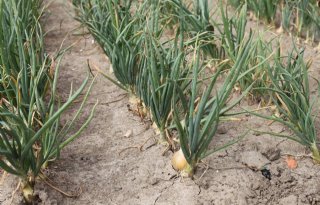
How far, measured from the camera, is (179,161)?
5.49 feet

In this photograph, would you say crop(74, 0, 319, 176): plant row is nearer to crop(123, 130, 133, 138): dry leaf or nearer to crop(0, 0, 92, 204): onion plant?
crop(123, 130, 133, 138): dry leaf

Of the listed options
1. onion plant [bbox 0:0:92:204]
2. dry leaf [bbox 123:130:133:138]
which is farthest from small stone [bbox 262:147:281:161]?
onion plant [bbox 0:0:92:204]

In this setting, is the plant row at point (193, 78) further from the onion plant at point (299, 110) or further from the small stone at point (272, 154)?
the small stone at point (272, 154)

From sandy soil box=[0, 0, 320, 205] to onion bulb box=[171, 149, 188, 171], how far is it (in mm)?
29

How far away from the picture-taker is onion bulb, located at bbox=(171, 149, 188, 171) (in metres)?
1.67

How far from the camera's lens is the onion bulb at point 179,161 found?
65.6 inches

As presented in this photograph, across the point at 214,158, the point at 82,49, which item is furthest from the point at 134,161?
the point at 82,49

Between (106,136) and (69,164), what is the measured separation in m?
0.24

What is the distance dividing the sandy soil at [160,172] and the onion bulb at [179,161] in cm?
3

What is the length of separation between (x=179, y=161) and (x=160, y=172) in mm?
96

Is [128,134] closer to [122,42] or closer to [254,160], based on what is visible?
[122,42]

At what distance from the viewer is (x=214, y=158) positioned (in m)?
1.77

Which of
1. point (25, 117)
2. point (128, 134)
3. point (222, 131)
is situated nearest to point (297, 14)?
point (222, 131)

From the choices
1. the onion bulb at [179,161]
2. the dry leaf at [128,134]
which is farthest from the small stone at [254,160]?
the dry leaf at [128,134]
